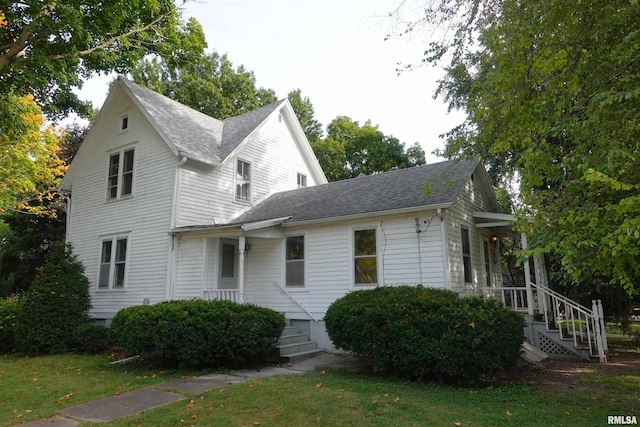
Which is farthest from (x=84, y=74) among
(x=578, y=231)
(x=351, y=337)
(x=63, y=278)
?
(x=578, y=231)

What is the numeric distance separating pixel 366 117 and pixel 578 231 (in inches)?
1237

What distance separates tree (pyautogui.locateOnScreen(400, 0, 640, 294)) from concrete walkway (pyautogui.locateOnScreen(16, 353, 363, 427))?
17.4 feet

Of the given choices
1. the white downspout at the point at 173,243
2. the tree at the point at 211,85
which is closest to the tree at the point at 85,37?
the white downspout at the point at 173,243

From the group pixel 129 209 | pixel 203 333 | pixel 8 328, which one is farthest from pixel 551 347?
pixel 8 328

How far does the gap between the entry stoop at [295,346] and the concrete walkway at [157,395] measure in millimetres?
297

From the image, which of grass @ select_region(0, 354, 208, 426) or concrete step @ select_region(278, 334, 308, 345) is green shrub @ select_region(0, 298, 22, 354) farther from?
concrete step @ select_region(278, 334, 308, 345)

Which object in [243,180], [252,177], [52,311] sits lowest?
[52,311]

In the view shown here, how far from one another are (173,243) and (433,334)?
8097 mm

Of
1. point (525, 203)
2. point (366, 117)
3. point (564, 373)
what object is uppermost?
point (366, 117)

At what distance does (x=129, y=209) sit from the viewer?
536 inches

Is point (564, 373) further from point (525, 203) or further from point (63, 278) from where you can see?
point (63, 278)

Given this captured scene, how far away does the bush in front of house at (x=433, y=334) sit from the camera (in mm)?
7105

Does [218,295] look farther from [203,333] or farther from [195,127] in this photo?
[195,127]

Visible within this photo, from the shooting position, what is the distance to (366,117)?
3544 cm
